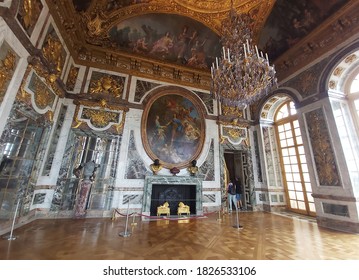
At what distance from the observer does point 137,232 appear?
4316mm

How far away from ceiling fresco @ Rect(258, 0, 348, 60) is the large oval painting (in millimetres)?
4255

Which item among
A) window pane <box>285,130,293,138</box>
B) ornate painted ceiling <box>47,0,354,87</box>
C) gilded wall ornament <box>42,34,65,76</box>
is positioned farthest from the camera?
window pane <box>285,130,293,138</box>

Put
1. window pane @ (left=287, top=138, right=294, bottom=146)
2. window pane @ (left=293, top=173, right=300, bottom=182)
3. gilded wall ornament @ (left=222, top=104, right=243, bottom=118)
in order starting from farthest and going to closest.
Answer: gilded wall ornament @ (left=222, top=104, right=243, bottom=118) → window pane @ (left=287, top=138, right=294, bottom=146) → window pane @ (left=293, top=173, right=300, bottom=182)

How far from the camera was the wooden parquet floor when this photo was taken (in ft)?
9.42

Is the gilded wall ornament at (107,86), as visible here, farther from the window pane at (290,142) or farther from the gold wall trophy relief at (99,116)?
the window pane at (290,142)

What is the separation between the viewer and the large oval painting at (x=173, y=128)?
725 cm

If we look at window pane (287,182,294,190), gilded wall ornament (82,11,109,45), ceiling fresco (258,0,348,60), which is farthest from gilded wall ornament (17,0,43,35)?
window pane (287,182,294,190)

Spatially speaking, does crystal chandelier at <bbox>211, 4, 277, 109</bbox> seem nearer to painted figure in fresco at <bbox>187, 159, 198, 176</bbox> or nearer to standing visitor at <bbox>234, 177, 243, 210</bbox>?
painted figure in fresco at <bbox>187, 159, 198, 176</bbox>

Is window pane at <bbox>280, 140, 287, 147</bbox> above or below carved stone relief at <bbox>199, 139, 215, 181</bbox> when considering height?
above

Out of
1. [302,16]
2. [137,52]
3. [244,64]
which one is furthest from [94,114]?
[302,16]

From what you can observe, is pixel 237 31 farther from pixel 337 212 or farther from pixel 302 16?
pixel 337 212

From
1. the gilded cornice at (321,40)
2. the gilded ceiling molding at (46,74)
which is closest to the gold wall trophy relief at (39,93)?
the gilded ceiling molding at (46,74)

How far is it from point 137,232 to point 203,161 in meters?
4.38

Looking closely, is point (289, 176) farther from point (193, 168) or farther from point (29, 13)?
point (29, 13)
